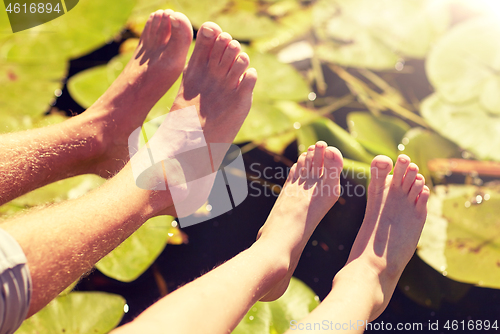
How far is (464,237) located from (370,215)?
0.24 meters

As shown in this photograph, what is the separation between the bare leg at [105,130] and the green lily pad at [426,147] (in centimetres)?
72

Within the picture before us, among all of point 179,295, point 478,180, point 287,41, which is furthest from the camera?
point 287,41

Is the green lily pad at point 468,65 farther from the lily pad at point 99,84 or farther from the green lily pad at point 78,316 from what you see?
the green lily pad at point 78,316

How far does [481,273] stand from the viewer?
0.74 meters

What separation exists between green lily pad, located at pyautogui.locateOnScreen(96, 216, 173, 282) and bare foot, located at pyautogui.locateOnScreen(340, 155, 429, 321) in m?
0.47

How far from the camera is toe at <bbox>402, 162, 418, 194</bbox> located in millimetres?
756

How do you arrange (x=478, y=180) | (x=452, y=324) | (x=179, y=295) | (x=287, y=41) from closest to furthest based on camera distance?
(x=179, y=295), (x=452, y=324), (x=478, y=180), (x=287, y=41)

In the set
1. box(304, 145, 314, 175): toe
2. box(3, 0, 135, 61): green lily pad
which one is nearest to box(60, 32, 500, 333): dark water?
box(304, 145, 314, 175): toe

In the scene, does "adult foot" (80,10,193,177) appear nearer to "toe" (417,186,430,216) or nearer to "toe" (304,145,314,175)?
"toe" (304,145,314,175)

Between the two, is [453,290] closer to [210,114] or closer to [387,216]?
[387,216]

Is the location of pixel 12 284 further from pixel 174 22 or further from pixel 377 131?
pixel 377 131

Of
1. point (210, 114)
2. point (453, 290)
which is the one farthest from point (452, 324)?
point (210, 114)

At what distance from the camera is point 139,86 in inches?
31.6

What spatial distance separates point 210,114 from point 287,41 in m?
0.56
